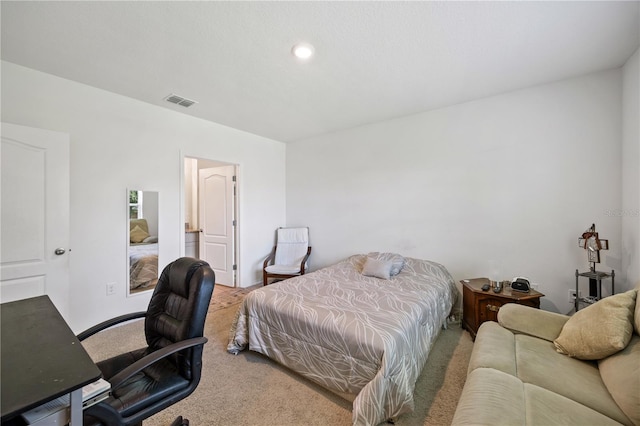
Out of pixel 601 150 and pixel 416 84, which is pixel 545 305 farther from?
pixel 416 84

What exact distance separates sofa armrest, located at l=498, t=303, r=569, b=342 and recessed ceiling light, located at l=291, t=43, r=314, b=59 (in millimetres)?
2556

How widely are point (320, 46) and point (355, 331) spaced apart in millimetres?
2152

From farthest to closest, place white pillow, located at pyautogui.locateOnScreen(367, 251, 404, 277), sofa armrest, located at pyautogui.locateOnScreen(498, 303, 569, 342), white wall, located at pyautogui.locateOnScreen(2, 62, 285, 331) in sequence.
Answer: white pillow, located at pyautogui.locateOnScreen(367, 251, 404, 277) → white wall, located at pyautogui.locateOnScreen(2, 62, 285, 331) → sofa armrest, located at pyautogui.locateOnScreen(498, 303, 569, 342)

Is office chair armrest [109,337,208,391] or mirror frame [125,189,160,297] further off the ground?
mirror frame [125,189,160,297]

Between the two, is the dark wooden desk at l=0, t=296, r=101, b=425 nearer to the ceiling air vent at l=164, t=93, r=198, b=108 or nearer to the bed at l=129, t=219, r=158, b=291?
the bed at l=129, t=219, r=158, b=291

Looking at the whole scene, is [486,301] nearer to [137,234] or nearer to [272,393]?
[272,393]

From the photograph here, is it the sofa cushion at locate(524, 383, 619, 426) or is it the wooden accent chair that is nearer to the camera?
the sofa cushion at locate(524, 383, 619, 426)

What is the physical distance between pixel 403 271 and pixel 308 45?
255 cm

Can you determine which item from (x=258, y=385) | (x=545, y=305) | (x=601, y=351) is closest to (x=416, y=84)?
(x=601, y=351)

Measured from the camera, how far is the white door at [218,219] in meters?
4.29

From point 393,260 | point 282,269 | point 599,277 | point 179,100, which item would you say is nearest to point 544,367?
point 599,277

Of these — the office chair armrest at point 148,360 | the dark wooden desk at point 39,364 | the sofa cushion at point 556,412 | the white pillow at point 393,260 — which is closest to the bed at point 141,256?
the dark wooden desk at point 39,364

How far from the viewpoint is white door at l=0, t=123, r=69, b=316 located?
2105 millimetres

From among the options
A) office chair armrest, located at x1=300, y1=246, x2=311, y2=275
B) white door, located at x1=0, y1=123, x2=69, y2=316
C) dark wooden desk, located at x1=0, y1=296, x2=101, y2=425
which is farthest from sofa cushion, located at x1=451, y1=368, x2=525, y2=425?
white door, located at x1=0, y1=123, x2=69, y2=316
